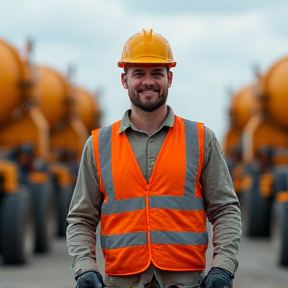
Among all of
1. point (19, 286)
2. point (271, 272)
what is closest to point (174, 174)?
point (19, 286)

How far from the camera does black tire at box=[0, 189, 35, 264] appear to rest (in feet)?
40.9

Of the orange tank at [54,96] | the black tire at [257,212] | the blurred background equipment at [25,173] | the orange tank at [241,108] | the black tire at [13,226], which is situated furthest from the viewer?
the orange tank at [241,108]

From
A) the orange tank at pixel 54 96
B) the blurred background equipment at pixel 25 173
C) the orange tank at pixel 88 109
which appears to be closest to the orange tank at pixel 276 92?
the blurred background equipment at pixel 25 173

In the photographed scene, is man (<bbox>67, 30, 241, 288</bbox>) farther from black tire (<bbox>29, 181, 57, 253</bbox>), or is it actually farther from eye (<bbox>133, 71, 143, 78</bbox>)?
black tire (<bbox>29, 181, 57, 253</bbox>)

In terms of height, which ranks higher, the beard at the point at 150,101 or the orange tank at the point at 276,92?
the beard at the point at 150,101

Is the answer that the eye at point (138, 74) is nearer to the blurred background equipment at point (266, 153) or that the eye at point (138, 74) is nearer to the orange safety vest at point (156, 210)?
the orange safety vest at point (156, 210)

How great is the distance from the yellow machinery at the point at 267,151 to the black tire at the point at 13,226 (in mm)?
4451

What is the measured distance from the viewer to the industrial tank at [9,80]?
14.1 m

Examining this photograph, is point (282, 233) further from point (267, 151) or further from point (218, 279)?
point (218, 279)

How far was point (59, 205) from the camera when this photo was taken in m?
17.8

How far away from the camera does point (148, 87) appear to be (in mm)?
3998

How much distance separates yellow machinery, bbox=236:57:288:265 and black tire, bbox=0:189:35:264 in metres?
4.45

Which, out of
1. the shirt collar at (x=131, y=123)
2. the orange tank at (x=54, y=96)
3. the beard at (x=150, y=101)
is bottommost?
the orange tank at (x=54, y=96)

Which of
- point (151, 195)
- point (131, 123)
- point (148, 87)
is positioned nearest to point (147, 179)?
point (151, 195)
